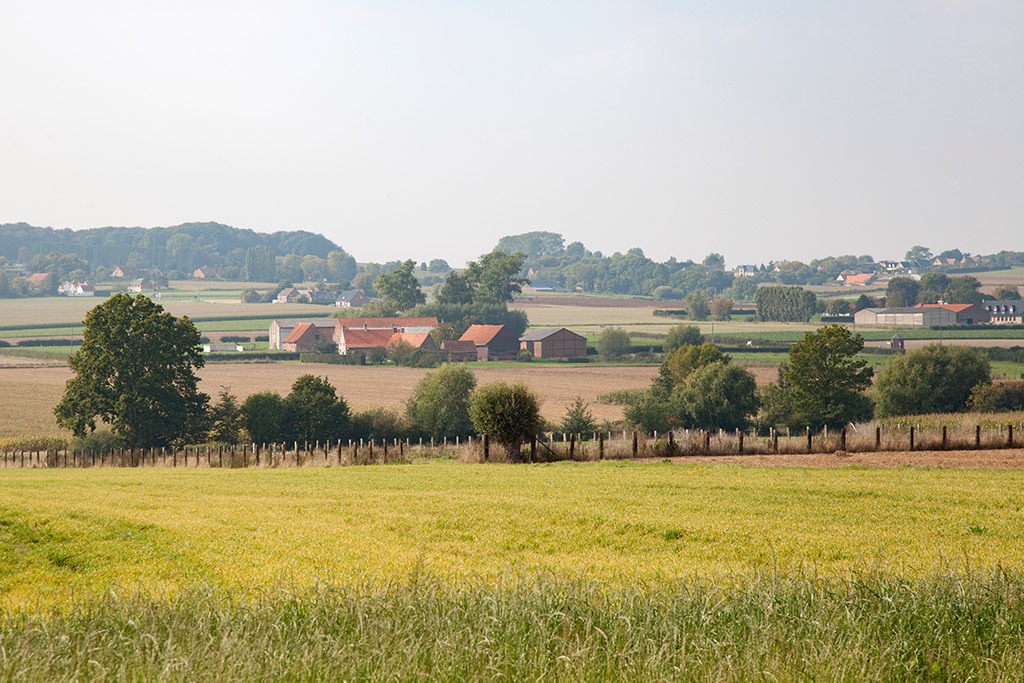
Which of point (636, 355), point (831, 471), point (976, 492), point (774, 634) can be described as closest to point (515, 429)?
point (831, 471)

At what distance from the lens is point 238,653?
31.6 ft

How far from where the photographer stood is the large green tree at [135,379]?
69688 mm

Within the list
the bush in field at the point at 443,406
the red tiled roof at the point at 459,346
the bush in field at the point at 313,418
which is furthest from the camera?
the red tiled roof at the point at 459,346

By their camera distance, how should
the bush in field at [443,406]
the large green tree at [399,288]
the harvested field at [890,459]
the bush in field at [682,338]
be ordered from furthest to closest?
→ the large green tree at [399,288] → the bush in field at [682,338] → the bush in field at [443,406] → the harvested field at [890,459]

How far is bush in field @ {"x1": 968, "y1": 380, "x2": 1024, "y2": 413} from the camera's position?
7581 cm

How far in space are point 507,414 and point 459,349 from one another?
9534cm

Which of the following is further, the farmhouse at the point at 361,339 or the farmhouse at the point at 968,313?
the farmhouse at the point at 968,313

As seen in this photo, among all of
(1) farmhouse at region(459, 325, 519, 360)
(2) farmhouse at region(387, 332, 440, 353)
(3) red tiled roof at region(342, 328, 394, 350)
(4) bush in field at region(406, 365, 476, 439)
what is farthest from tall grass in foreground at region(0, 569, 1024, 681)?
(1) farmhouse at region(459, 325, 519, 360)

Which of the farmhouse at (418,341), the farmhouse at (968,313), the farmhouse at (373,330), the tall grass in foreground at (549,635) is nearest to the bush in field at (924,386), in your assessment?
the tall grass in foreground at (549,635)

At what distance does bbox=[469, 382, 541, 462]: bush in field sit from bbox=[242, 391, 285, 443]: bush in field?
1007 inches

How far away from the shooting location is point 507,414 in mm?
47531

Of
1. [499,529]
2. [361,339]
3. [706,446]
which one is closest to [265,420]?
[706,446]

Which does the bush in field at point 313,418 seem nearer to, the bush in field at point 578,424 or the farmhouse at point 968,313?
the bush in field at point 578,424

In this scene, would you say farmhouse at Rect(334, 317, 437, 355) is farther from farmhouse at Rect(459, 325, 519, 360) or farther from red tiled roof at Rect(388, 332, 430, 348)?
farmhouse at Rect(459, 325, 519, 360)
